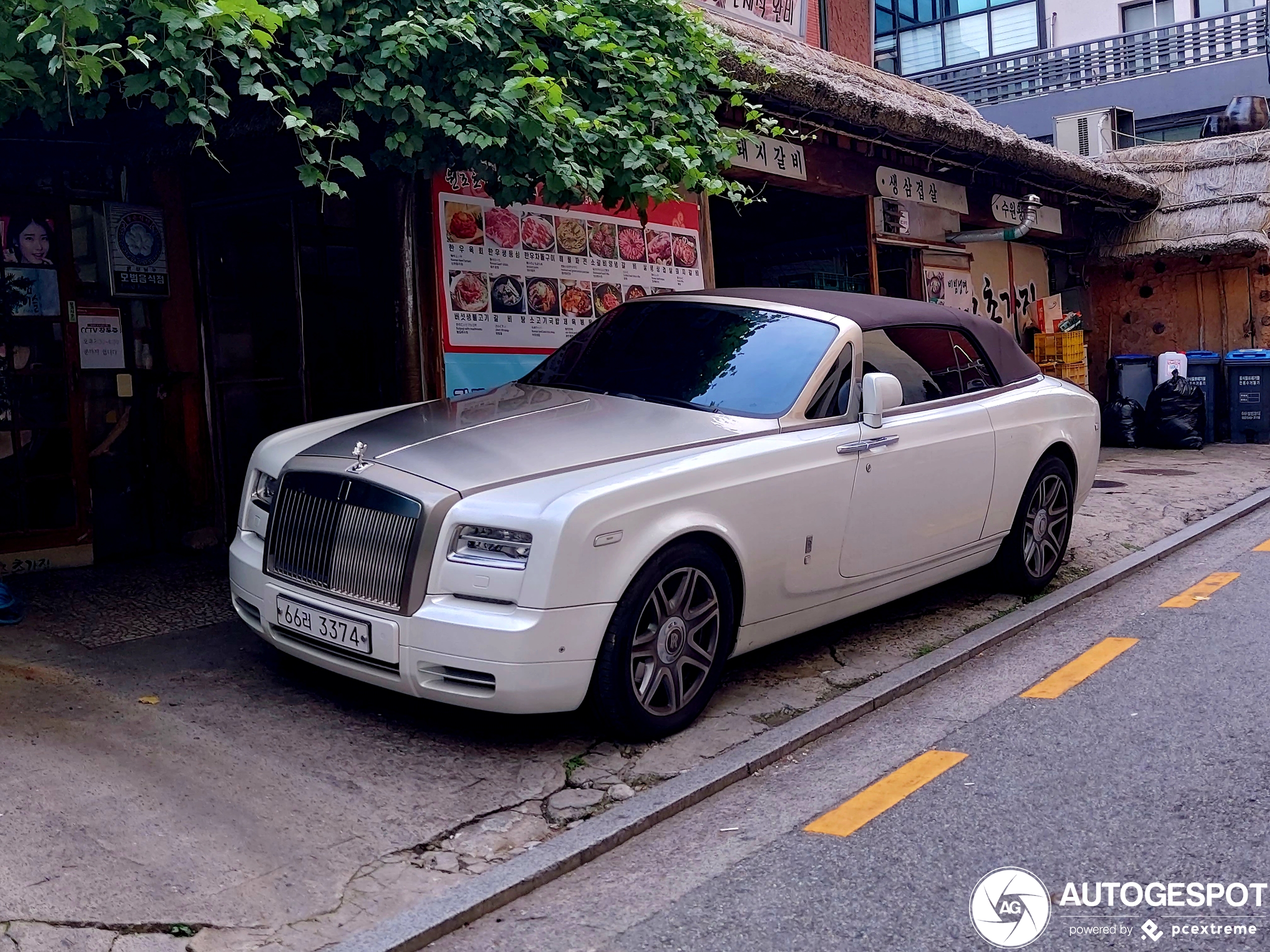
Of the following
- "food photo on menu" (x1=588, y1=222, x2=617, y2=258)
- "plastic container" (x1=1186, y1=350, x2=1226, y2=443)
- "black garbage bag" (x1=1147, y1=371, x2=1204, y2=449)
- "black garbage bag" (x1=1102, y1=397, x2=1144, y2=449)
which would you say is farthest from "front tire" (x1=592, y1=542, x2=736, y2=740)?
"plastic container" (x1=1186, y1=350, x2=1226, y2=443)

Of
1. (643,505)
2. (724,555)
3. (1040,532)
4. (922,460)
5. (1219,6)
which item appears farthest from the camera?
(1219,6)

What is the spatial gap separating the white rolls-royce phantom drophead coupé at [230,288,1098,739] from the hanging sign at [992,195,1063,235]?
7913 millimetres

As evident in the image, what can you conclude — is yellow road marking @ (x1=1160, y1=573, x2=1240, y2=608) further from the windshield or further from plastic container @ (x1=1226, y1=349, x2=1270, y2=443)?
plastic container @ (x1=1226, y1=349, x2=1270, y2=443)

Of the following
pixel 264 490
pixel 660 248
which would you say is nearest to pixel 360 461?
pixel 264 490

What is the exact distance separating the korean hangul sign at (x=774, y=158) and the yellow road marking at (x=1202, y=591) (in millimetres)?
4421

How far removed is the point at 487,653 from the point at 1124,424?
12.9 meters

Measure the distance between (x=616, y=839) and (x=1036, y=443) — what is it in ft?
12.5

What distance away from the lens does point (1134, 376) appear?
1594 centimetres

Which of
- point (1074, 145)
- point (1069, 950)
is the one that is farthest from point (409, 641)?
point (1074, 145)

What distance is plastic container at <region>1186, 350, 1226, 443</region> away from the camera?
1525cm

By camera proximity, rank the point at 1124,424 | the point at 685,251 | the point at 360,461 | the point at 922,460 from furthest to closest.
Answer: the point at 1124,424 → the point at 685,251 → the point at 922,460 → the point at 360,461

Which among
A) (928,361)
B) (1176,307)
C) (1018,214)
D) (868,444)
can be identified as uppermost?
(1018,214)

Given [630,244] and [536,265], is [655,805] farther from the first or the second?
[630,244]

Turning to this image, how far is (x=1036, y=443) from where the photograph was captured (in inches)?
250
